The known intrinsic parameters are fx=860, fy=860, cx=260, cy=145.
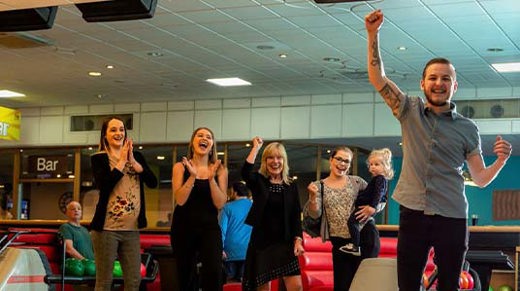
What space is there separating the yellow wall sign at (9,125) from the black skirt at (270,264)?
11.2 meters

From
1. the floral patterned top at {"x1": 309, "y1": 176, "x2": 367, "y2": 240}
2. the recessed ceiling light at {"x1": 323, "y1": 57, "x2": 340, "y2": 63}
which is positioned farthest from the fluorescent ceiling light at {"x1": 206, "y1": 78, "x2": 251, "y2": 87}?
the floral patterned top at {"x1": 309, "y1": 176, "x2": 367, "y2": 240}

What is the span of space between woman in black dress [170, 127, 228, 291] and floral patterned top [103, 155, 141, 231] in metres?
0.30

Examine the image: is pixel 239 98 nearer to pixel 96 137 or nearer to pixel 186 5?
pixel 96 137

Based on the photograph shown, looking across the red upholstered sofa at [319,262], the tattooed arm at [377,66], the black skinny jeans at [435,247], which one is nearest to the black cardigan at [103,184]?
the red upholstered sofa at [319,262]

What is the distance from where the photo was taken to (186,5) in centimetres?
1084

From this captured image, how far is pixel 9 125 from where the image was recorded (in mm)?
16984

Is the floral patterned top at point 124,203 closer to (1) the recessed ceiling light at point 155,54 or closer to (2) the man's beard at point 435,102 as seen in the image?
(2) the man's beard at point 435,102

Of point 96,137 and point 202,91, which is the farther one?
point 96,137

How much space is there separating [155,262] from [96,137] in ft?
36.5

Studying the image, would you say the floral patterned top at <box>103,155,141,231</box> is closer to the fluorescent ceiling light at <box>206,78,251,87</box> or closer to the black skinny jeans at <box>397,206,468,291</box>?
the black skinny jeans at <box>397,206,468,291</box>

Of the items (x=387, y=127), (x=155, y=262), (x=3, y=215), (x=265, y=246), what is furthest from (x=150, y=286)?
(x=3, y=215)

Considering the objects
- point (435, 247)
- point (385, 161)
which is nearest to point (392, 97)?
point (435, 247)

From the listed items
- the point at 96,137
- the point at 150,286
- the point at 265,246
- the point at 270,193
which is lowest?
the point at 150,286

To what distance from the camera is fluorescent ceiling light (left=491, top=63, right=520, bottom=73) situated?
14113mm
